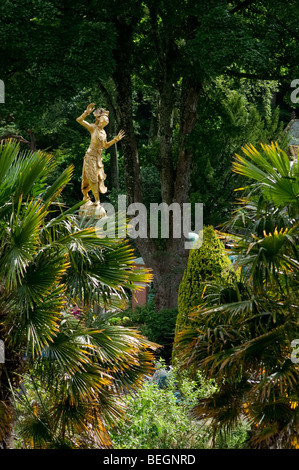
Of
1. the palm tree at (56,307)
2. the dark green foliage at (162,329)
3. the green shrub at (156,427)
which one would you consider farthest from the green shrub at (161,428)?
the dark green foliage at (162,329)

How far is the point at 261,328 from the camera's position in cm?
630

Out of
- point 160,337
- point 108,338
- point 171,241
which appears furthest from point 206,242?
point 108,338

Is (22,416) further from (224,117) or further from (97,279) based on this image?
(224,117)

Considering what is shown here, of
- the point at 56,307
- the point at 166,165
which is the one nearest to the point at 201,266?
the point at 166,165

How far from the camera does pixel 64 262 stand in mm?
6449

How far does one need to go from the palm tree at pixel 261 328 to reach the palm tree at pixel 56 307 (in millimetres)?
830

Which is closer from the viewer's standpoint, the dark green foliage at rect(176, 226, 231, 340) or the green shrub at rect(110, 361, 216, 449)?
the green shrub at rect(110, 361, 216, 449)

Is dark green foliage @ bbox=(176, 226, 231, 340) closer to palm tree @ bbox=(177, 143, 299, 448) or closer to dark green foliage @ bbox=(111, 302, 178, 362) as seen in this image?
dark green foliage @ bbox=(111, 302, 178, 362)

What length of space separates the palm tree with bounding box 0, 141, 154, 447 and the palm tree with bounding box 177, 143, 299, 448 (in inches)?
32.7

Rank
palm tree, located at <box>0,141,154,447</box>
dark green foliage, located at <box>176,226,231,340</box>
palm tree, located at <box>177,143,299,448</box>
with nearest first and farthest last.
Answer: palm tree, located at <box>177,143,299,448</box> → palm tree, located at <box>0,141,154,447</box> → dark green foliage, located at <box>176,226,231,340</box>

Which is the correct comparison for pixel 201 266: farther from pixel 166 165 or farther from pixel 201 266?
pixel 166 165

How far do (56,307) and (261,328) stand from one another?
193 centimetres

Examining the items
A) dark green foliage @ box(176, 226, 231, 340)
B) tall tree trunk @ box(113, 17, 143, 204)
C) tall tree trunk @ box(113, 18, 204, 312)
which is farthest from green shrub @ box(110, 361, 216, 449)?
tall tree trunk @ box(113, 17, 143, 204)

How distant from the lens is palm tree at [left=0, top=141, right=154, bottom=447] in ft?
20.0
